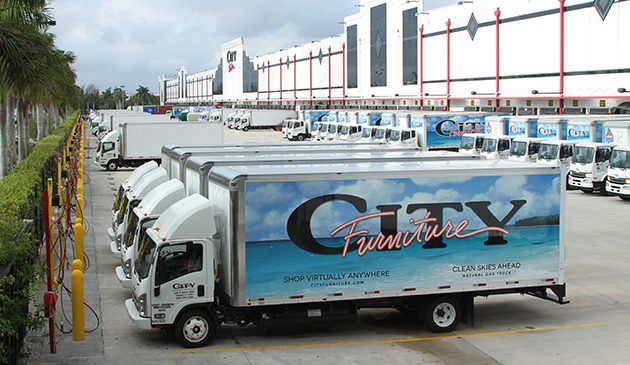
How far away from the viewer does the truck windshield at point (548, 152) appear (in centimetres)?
4088

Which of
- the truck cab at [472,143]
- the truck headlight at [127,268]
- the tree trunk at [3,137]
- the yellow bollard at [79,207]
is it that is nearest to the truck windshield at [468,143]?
the truck cab at [472,143]

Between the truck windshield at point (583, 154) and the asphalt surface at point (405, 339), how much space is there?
19.2m

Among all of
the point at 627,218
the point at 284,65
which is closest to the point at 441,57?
the point at 627,218

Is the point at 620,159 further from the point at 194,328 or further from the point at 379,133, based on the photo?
the point at 379,133

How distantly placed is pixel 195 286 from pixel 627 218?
20704mm

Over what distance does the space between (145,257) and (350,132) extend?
171 feet

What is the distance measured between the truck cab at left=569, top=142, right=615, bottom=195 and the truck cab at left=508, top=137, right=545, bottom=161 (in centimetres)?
405

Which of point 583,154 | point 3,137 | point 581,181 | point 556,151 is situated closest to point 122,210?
point 3,137

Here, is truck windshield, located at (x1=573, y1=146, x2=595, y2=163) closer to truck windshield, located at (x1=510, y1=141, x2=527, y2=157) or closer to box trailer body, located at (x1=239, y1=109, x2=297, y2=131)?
truck windshield, located at (x1=510, y1=141, x2=527, y2=157)

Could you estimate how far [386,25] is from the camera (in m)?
81.9

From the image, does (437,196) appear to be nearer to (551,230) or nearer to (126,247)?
(551,230)

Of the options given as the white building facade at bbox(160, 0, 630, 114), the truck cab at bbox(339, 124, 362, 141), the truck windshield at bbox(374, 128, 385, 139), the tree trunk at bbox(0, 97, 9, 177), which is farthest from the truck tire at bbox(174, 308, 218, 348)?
the truck cab at bbox(339, 124, 362, 141)

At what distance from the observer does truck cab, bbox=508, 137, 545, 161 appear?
140 feet

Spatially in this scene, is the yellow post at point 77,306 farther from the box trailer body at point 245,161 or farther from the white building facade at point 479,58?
the white building facade at point 479,58
